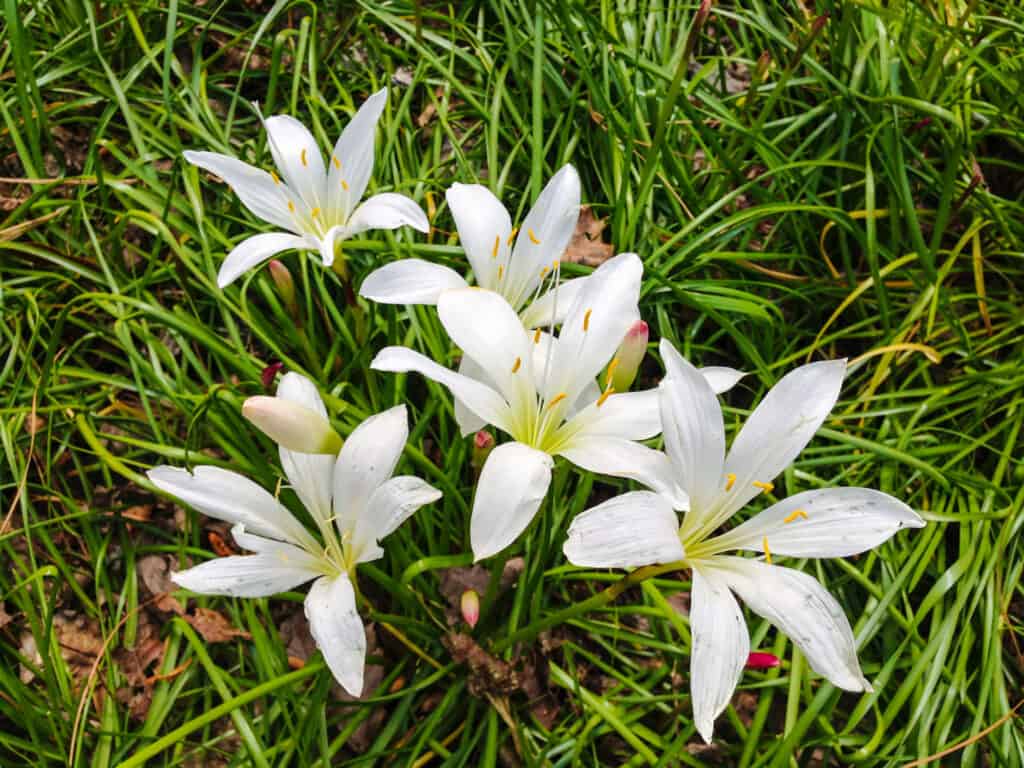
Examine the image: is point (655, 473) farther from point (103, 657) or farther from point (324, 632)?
point (103, 657)

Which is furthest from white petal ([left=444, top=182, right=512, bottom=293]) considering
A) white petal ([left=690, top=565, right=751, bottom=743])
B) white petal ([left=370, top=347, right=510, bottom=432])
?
white petal ([left=690, top=565, right=751, bottom=743])

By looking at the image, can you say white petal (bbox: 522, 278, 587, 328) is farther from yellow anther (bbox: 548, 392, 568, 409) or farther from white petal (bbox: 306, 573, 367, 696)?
white petal (bbox: 306, 573, 367, 696)

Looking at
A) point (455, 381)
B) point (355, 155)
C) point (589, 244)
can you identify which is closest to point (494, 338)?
point (455, 381)

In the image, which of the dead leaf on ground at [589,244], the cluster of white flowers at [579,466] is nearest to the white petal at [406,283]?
the cluster of white flowers at [579,466]

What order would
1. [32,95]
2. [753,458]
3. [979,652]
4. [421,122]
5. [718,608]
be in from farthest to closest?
[421,122], [32,95], [979,652], [753,458], [718,608]

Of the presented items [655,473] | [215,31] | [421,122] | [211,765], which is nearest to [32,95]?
[215,31]

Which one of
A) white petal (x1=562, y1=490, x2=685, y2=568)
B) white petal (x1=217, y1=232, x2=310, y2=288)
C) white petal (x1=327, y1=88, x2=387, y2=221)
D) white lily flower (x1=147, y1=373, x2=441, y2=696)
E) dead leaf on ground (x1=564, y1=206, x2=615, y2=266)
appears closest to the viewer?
white petal (x1=562, y1=490, x2=685, y2=568)

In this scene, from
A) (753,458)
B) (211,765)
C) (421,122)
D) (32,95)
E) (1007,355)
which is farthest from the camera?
(421,122)

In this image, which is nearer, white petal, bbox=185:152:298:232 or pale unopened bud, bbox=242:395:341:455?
pale unopened bud, bbox=242:395:341:455

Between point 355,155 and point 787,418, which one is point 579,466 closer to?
point 787,418
